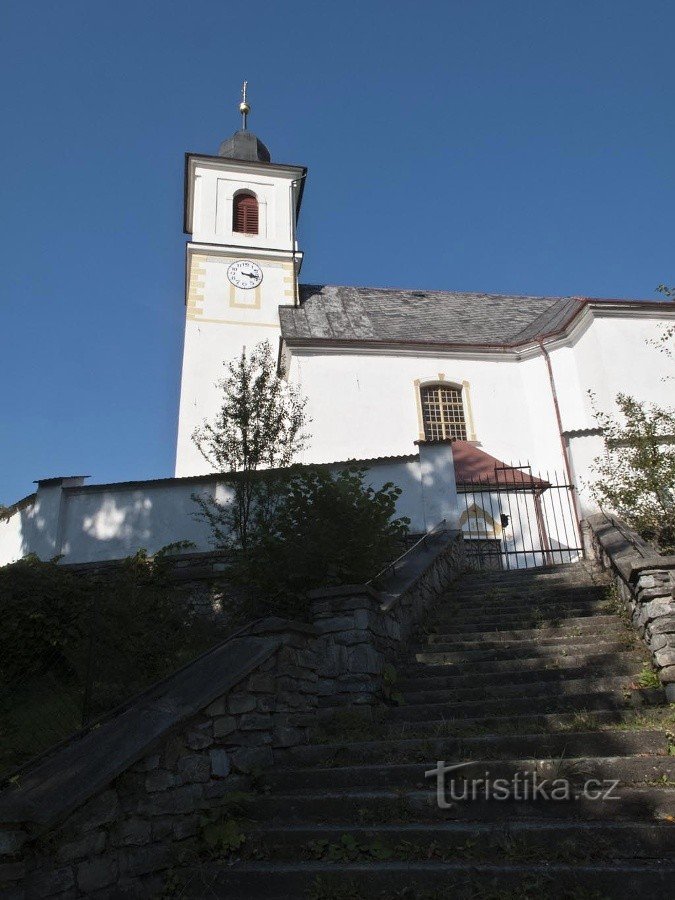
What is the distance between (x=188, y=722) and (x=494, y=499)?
37.5ft

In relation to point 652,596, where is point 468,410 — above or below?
above

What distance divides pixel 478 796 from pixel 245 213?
2381cm

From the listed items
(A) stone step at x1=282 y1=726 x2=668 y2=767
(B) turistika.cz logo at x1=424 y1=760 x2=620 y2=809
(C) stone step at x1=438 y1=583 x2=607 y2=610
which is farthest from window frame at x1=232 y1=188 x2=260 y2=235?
(B) turistika.cz logo at x1=424 y1=760 x2=620 y2=809

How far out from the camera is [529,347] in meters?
18.9

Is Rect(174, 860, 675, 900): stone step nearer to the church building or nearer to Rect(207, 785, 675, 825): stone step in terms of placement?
Rect(207, 785, 675, 825): stone step

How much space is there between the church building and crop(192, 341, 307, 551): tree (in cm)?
565

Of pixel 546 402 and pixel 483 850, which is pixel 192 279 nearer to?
pixel 546 402

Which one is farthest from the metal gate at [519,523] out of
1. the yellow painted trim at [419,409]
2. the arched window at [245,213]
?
the arched window at [245,213]

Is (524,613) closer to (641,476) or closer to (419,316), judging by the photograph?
(641,476)

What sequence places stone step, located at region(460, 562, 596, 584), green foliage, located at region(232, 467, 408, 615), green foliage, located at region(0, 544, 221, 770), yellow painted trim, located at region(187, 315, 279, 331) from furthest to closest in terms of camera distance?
yellow painted trim, located at region(187, 315, 279, 331)
stone step, located at region(460, 562, 596, 584)
green foliage, located at region(232, 467, 408, 615)
green foliage, located at region(0, 544, 221, 770)

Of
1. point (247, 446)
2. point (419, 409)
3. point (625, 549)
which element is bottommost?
point (625, 549)

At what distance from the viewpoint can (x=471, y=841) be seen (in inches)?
148

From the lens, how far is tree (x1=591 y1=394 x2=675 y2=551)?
30.8 feet

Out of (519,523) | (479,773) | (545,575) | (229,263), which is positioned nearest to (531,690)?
(479,773)
